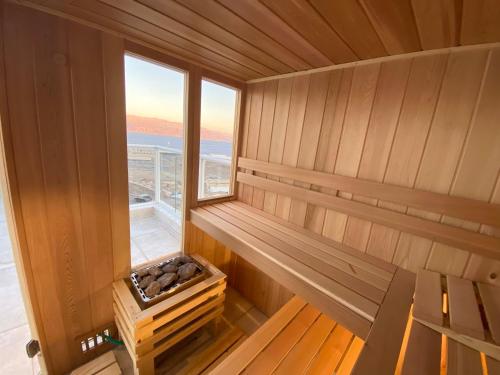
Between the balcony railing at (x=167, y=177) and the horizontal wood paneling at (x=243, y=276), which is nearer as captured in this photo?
the horizontal wood paneling at (x=243, y=276)

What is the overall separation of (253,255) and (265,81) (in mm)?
1702

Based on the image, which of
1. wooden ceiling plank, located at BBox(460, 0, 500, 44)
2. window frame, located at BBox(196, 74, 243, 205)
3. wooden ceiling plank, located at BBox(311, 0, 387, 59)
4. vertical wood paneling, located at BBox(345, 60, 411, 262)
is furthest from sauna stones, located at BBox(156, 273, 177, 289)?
wooden ceiling plank, located at BBox(460, 0, 500, 44)

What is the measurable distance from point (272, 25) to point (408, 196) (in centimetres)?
131

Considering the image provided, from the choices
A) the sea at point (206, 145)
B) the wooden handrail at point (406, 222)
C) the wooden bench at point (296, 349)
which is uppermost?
the sea at point (206, 145)

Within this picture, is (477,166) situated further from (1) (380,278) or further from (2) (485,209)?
(1) (380,278)

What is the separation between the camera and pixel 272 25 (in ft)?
3.60

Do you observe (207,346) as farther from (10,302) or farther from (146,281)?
(10,302)

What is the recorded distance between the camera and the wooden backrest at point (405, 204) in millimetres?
1082

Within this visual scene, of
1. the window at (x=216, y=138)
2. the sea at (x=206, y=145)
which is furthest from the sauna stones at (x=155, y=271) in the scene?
the sea at (x=206, y=145)

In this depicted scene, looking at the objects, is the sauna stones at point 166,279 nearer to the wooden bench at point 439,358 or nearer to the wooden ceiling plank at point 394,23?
the wooden bench at point 439,358

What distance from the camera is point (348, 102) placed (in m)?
1.55

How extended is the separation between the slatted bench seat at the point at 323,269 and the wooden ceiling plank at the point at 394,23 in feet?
4.43

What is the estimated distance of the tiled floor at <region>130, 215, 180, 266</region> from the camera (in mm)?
2611

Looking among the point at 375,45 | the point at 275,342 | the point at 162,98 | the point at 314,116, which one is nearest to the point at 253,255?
the point at 275,342
